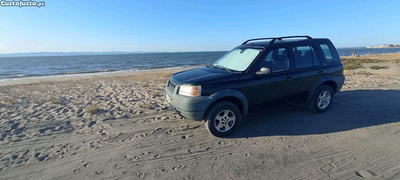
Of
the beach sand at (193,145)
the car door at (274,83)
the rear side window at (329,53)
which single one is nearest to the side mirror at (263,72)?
the car door at (274,83)

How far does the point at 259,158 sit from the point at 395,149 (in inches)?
93.6

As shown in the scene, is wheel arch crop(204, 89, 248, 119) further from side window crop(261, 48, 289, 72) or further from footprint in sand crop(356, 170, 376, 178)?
footprint in sand crop(356, 170, 376, 178)

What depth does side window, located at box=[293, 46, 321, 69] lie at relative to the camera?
446 cm

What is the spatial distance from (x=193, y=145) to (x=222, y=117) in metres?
0.78

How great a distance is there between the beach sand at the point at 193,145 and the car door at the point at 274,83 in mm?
597

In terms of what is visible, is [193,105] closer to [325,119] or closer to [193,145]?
[193,145]

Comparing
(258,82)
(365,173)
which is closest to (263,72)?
(258,82)

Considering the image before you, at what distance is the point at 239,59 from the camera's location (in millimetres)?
4492

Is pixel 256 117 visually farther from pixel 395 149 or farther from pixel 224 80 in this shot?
pixel 395 149

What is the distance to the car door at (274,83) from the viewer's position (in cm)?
405

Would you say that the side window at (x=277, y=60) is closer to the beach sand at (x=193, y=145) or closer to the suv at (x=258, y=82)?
the suv at (x=258, y=82)

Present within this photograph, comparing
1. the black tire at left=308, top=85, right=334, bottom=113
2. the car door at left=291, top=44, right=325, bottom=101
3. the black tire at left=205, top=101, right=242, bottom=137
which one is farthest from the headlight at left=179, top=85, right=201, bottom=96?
the black tire at left=308, top=85, right=334, bottom=113

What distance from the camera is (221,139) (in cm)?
384

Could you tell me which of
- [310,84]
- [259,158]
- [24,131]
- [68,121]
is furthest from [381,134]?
[24,131]
